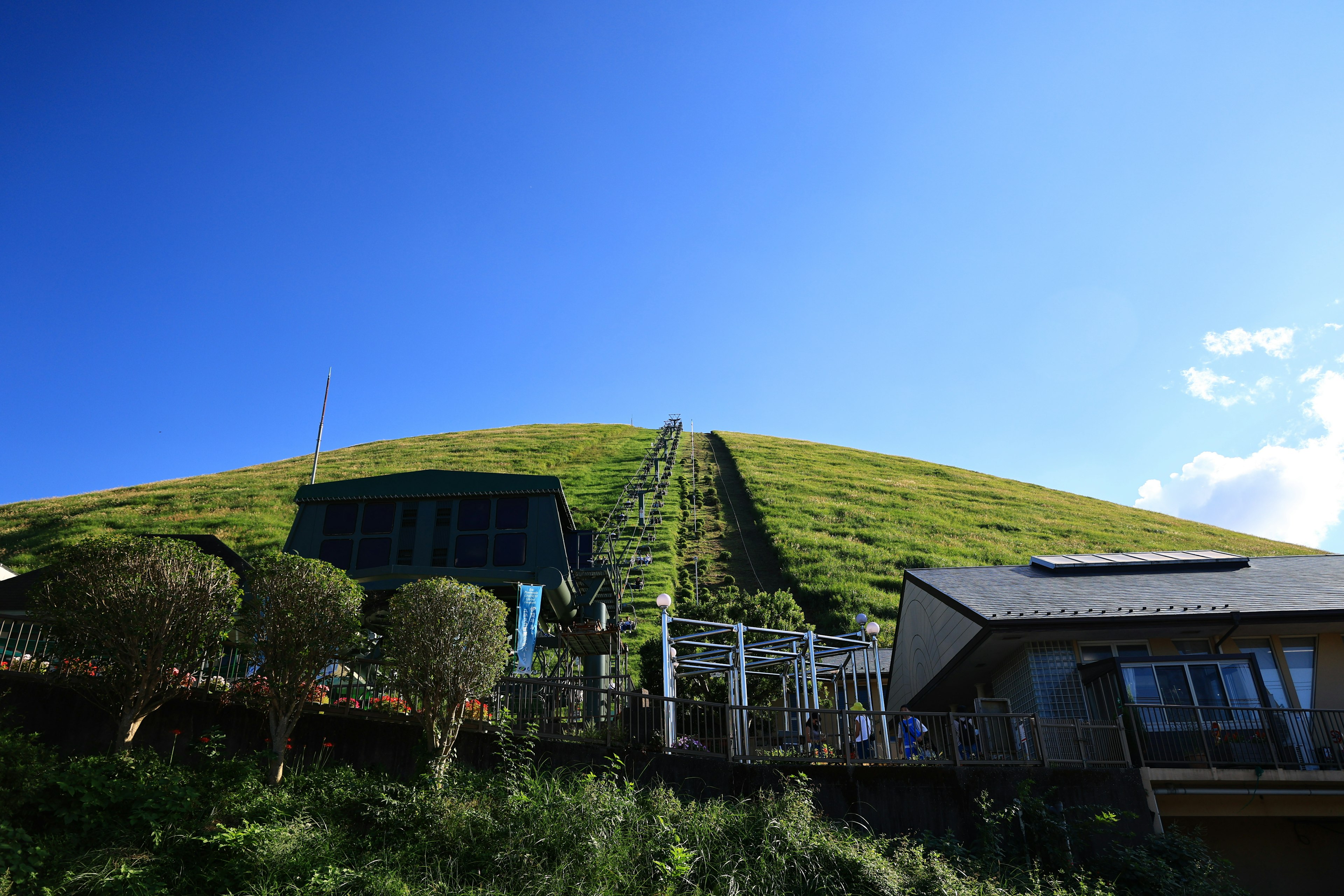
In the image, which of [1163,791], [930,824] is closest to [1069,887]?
[930,824]

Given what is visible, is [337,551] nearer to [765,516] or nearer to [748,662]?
[748,662]

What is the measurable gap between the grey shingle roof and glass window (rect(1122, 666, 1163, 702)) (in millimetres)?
1115

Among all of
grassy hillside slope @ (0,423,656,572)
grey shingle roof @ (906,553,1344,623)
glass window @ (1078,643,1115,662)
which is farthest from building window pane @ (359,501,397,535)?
glass window @ (1078,643,1115,662)

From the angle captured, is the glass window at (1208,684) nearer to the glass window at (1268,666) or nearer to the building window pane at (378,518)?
the glass window at (1268,666)

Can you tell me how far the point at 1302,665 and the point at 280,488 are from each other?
186 feet

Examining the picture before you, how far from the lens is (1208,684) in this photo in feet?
51.5

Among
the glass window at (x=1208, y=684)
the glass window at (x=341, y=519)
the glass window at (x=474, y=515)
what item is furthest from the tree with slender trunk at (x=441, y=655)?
the glass window at (x=1208, y=684)

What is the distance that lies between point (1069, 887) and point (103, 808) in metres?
13.6

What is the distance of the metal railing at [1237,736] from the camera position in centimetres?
1434

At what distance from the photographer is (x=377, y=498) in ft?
72.1

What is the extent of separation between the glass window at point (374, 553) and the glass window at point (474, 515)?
1.98m

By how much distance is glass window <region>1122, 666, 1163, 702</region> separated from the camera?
51.2 ft

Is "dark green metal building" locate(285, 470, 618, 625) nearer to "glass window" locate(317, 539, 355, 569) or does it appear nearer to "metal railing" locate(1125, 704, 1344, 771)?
"glass window" locate(317, 539, 355, 569)

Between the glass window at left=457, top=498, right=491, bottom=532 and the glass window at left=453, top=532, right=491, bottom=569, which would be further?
the glass window at left=457, top=498, right=491, bottom=532
